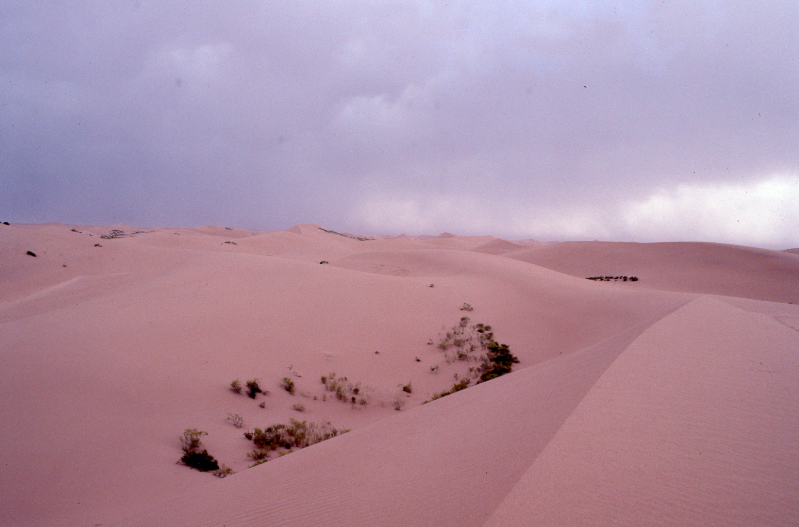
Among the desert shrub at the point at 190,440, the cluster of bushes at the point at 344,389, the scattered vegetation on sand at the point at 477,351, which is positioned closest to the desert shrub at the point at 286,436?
the desert shrub at the point at 190,440

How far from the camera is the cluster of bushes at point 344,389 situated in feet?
22.1

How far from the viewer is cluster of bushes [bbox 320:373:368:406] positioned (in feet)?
22.1

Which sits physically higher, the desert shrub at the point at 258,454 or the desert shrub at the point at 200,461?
the desert shrub at the point at 200,461

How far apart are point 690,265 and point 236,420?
31621 millimetres

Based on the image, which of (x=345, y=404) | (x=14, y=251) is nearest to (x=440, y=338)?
(x=345, y=404)

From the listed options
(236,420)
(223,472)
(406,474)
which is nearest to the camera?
(406,474)

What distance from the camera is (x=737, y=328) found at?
5746 mm

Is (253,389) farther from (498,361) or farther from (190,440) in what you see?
(498,361)

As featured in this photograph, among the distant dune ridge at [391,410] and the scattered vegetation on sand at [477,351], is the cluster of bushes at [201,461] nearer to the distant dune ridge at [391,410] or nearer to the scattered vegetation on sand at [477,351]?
the distant dune ridge at [391,410]

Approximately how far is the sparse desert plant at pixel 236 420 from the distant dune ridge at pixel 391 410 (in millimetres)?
70

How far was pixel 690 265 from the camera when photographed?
1047 inches

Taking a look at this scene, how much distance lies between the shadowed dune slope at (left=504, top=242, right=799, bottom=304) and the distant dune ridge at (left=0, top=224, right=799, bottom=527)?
49.7ft

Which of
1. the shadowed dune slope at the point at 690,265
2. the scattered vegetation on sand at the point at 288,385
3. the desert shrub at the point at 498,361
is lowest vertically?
the scattered vegetation on sand at the point at 288,385

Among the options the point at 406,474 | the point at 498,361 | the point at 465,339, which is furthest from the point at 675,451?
the point at 465,339
